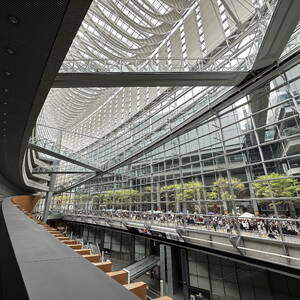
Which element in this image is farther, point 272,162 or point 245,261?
point 272,162

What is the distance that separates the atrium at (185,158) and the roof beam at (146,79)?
7 centimetres

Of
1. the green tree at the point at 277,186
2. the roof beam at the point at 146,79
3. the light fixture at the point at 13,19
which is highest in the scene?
the roof beam at the point at 146,79

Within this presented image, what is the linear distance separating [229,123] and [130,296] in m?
11.3

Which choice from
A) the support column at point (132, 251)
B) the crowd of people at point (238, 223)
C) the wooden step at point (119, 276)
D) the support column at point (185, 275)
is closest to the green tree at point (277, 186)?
the crowd of people at point (238, 223)

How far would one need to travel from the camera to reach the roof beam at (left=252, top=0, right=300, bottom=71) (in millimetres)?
5348

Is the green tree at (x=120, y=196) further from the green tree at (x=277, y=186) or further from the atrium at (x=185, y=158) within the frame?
the green tree at (x=277, y=186)

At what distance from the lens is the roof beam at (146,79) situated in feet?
24.9

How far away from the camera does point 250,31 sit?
1005cm

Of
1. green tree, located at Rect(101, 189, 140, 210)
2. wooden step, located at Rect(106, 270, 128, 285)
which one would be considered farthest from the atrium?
green tree, located at Rect(101, 189, 140, 210)

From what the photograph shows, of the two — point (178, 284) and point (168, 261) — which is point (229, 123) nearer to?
point (168, 261)

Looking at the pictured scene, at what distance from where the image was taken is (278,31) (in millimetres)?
6078

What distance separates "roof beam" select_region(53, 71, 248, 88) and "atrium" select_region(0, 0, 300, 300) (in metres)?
0.07

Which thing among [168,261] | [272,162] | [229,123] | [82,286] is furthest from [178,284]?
[82,286]

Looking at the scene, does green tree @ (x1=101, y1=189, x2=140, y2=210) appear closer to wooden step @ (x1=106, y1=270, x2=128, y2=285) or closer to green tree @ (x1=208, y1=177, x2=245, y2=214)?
green tree @ (x1=208, y1=177, x2=245, y2=214)
